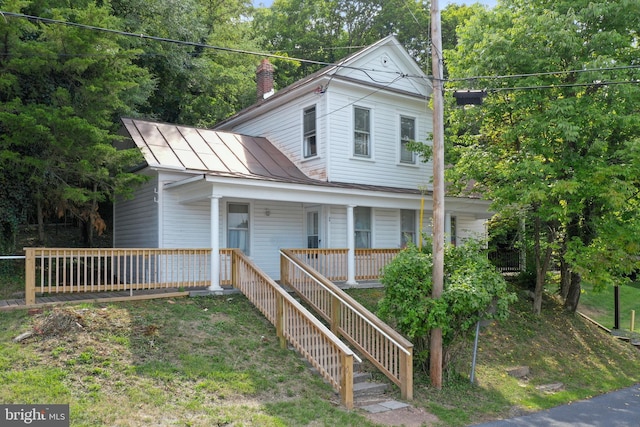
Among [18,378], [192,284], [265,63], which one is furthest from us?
[265,63]

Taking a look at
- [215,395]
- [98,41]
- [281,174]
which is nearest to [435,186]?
[215,395]

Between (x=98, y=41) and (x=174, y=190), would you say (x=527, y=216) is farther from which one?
(x=98, y=41)

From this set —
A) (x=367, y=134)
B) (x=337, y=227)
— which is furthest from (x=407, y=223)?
(x=367, y=134)

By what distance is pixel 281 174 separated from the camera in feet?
50.0

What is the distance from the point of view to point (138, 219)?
15.2 meters

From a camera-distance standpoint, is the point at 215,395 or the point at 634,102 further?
the point at 634,102

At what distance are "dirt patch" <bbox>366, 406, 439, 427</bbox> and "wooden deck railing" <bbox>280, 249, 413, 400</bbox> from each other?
1.73 feet

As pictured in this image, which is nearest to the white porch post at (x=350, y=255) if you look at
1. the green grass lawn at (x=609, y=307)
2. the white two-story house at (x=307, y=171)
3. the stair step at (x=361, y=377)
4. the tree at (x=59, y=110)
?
the white two-story house at (x=307, y=171)

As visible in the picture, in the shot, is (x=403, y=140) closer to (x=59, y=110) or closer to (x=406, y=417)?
(x=59, y=110)

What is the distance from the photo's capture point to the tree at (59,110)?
39.7 feet

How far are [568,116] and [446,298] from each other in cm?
600

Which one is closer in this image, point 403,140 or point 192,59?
point 403,140

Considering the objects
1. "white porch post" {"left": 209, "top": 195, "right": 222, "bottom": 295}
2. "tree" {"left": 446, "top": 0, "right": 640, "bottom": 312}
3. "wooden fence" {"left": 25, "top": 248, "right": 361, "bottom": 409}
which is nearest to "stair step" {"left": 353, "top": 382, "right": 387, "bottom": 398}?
"wooden fence" {"left": 25, "top": 248, "right": 361, "bottom": 409}

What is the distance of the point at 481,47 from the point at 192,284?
939cm
